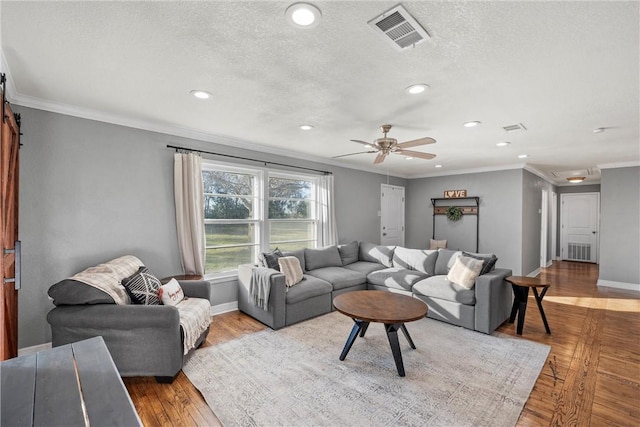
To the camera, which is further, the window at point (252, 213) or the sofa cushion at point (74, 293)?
the window at point (252, 213)

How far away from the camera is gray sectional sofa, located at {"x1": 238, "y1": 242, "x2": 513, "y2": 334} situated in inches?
140

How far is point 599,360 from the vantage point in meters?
2.88

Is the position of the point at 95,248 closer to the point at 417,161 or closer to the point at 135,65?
the point at 135,65

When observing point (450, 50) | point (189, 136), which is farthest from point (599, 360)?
point (189, 136)

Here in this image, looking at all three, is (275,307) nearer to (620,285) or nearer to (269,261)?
(269,261)

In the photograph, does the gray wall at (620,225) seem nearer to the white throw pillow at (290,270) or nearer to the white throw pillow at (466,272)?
the white throw pillow at (466,272)

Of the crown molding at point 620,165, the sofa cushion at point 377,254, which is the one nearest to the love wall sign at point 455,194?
the crown molding at point 620,165

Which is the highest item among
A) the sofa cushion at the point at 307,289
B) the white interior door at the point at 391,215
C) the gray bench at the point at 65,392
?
the white interior door at the point at 391,215

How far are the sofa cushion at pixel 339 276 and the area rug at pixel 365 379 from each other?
927 mm

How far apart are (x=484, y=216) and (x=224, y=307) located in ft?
19.0

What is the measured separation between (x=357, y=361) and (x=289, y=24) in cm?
286

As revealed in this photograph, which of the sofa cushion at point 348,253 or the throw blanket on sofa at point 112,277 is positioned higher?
the throw blanket on sofa at point 112,277

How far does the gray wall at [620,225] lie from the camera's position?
18.5 feet

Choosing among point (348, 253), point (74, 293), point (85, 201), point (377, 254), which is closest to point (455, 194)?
point (377, 254)
